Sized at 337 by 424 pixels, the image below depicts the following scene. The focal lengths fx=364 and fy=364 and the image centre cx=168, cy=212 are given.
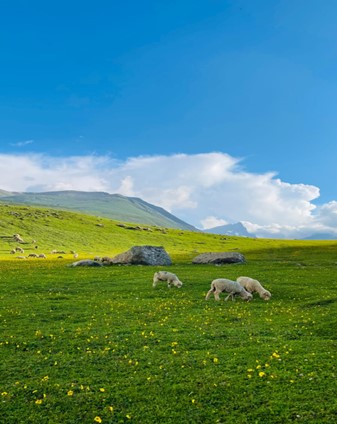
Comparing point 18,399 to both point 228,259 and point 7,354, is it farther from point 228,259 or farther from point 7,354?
point 228,259

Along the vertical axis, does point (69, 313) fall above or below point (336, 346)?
below

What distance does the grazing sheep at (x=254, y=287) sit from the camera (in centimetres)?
3219

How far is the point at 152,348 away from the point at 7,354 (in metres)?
7.27

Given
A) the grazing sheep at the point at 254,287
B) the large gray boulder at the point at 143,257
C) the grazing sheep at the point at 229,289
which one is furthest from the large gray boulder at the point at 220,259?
the grazing sheep at the point at 229,289

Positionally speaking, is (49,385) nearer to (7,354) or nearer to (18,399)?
(18,399)

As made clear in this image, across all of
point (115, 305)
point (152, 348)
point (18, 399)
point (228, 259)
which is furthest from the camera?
point (228, 259)


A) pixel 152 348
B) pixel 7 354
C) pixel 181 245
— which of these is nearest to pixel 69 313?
pixel 7 354

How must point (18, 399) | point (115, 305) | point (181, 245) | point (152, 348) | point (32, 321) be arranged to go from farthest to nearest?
point (181, 245) < point (115, 305) < point (32, 321) < point (152, 348) < point (18, 399)

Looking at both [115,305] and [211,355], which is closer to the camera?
[211,355]

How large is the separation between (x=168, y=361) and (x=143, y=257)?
165 feet

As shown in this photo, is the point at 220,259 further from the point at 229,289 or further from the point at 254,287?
the point at 229,289

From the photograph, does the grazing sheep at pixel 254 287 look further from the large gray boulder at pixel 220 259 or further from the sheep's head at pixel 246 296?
the large gray boulder at pixel 220 259

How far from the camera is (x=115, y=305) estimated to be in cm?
2944

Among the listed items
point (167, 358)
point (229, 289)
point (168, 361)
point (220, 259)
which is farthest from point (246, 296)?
point (220, 259)
